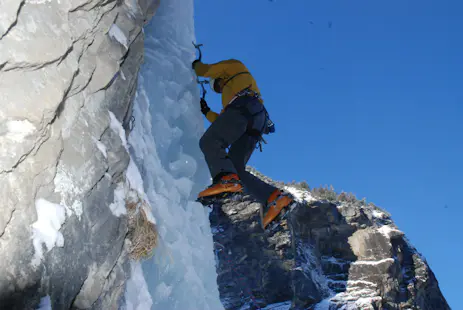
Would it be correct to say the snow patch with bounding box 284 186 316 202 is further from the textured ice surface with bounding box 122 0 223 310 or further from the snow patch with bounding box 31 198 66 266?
the snow patch with bounding box 31 198 66 266

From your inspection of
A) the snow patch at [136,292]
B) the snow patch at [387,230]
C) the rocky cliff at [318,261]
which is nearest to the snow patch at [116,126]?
the snow patch at [136,292]

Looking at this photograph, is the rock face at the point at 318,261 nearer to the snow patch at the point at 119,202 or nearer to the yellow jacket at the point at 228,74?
the yellow jacket at the point at 228,74

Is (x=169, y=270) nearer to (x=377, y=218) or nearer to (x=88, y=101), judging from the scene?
(x=88, y=101)

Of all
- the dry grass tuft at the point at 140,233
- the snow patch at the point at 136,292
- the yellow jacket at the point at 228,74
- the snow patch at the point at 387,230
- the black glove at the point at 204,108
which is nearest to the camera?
the dry grass tuft at the point at 140,233

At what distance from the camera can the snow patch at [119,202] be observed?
3033mm

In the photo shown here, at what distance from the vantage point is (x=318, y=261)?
50.7 feet

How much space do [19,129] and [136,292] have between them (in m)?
2.05

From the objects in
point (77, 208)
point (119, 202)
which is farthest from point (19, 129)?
point (119, 202)

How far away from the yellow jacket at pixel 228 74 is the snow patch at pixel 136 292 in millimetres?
1857

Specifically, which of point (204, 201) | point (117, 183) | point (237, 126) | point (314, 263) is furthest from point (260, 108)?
point (314, 263)

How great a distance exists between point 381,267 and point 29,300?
15.0 meters

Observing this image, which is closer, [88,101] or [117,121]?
[88,101]

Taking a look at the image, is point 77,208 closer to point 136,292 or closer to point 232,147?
point 136,292

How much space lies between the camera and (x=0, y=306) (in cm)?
189
